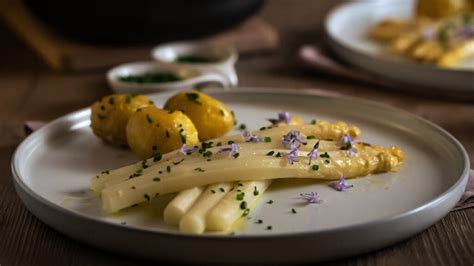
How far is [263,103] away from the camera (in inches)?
75.5

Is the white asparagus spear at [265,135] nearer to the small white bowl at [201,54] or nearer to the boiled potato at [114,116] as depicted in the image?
the boiled potato at [114,116]

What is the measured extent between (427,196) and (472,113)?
707 millimetres

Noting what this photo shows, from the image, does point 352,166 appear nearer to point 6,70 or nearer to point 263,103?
point 263,103

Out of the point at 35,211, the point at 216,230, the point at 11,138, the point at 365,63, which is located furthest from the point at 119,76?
the point at 216,230

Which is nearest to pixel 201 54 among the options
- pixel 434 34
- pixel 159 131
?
pixel 434 34

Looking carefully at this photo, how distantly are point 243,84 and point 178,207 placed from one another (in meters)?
1.08

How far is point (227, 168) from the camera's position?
4.48 feet

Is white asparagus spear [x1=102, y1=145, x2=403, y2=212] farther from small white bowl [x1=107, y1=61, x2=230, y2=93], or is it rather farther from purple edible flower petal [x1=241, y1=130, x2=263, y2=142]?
small white bowl [x1=107, y1=61, x2=230, y2=93]

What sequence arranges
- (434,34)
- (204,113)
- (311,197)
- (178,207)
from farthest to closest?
(434,34), (204,113), (311,197), (178,207)

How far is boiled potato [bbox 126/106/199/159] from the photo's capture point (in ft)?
5.00

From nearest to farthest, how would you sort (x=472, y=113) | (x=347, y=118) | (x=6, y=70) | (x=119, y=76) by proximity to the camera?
(x=347, y=118) < (x=472, y=113) < (x=119, y=76) < (x=6, y=70)

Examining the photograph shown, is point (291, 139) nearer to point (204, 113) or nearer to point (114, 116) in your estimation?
point (204, 113)

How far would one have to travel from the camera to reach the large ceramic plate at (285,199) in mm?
1190

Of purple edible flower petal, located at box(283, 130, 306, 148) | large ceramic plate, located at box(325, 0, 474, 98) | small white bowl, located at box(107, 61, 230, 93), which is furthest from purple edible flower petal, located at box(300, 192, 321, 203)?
large ceramic plate, located at box(325, 0, 474, 98)
